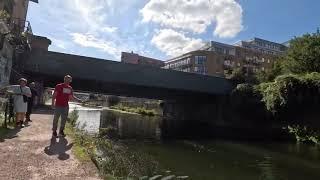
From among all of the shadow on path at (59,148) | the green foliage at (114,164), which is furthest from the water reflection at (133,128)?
the shadow on path at (59,148)

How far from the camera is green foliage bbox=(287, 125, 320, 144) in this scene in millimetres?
32250

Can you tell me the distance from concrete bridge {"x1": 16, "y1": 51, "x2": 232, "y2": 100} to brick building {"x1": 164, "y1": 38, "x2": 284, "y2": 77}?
55217 millimetres

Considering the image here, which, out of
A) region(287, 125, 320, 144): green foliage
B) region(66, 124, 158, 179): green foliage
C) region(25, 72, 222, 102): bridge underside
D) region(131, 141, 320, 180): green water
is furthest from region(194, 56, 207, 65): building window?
region(66, 124, 158, 179): green foliage

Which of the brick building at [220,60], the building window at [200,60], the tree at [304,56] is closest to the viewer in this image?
the tree at [304,56]

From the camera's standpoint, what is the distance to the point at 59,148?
11.0 meters

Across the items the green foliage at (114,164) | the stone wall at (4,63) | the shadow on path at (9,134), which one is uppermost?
the stone wall at (4,63)

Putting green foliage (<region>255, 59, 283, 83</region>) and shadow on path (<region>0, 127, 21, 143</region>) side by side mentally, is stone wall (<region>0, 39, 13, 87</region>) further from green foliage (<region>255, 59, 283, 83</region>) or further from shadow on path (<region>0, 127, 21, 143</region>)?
green foliage (<region>255, 59, 283, 83</region>)

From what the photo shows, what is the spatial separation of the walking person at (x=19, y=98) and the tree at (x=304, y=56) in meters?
43.4

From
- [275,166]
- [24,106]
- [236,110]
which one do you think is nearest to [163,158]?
[275,166]

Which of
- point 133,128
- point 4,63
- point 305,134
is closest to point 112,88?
point 133,128

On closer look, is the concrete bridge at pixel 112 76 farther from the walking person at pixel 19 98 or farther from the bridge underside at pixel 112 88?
the walking person at pixel 19 98

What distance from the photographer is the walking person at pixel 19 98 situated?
47.9ft

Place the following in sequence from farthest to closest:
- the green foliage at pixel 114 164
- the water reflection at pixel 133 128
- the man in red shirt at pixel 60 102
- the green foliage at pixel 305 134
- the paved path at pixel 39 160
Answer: the green foliage at pixel 305 134
the water reflection at pixel 133 128
the man in red shirt at pixel 60 102
the green foliage at pixel 114 164
the paved path at pixel 39 160

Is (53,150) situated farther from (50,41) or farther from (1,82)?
(50,41)
